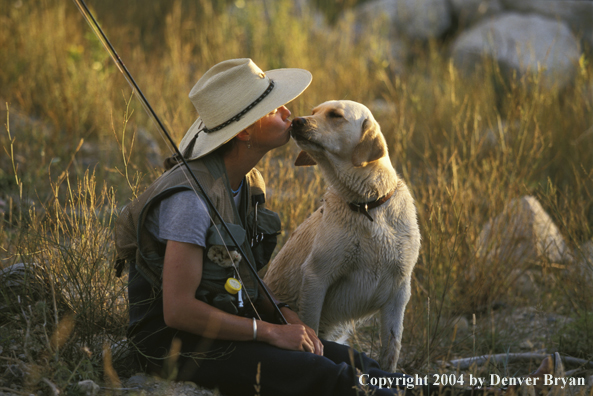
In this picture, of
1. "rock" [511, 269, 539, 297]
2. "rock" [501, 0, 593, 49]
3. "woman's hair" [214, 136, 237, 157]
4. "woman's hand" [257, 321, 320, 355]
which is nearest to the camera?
"woman's hand" [257, 321, 320, 355]

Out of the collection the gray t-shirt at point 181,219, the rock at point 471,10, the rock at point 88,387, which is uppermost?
the gray t-shirt at point 181,219

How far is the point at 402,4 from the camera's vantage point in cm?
1197

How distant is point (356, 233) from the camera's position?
9.47 feet

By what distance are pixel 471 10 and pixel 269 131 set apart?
11.8m

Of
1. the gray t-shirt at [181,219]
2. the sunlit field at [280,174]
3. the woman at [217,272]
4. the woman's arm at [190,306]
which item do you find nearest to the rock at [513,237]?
the sunlit field at [280,174]

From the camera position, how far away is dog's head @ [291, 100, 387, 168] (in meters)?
2.90

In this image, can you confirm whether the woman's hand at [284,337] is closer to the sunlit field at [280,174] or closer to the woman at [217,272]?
the woman at [217,272]

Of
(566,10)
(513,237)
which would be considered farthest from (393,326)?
(566,10)

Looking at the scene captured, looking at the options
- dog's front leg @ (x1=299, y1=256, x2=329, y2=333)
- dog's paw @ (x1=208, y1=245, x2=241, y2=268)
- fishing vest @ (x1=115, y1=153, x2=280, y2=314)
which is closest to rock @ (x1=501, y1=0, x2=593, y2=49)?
dog's front leg @ (x1=299, y1=256, x2=329, y2=333)

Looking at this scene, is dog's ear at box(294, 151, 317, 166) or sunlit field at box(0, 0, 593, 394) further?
dog's ear at box(294, 151, 317, 166)

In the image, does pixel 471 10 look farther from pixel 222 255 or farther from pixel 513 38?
pixel 222 255

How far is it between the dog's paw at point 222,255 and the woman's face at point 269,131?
0.53m

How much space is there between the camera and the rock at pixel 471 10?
1266cm

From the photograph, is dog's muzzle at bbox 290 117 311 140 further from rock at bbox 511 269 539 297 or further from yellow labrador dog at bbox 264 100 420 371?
rock at bbox 511 269 539 297
